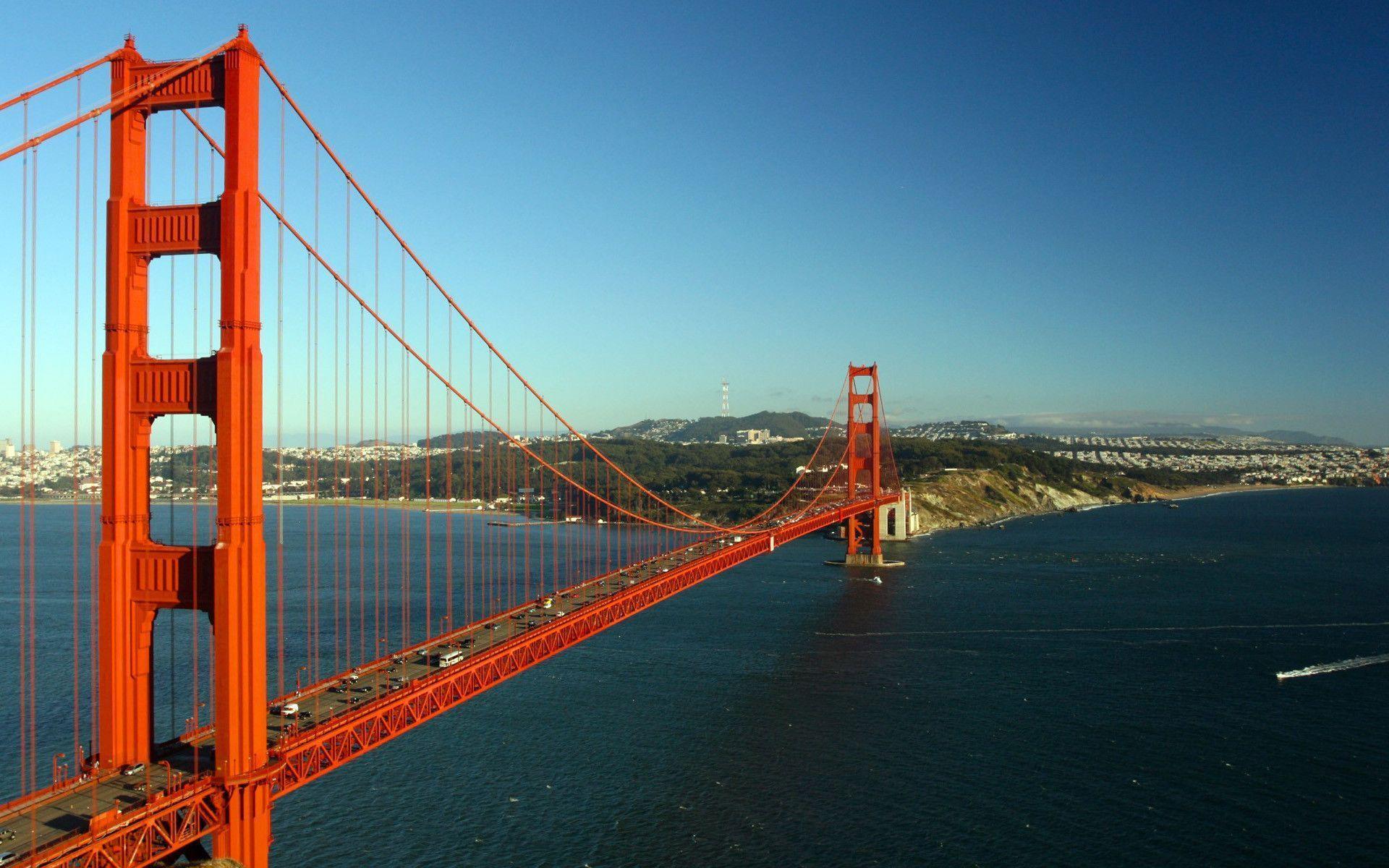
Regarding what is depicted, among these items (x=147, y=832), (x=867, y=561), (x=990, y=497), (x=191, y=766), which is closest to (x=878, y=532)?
(x=867, y=561)

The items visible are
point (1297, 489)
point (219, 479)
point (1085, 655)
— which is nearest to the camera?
point (219, 479)

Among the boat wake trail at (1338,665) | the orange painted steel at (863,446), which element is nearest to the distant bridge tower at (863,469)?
the orange painted steel at (863,446)

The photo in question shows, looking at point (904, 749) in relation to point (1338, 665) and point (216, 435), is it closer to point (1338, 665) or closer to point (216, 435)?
point (1338, 665)

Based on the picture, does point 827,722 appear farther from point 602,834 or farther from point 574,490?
point 574,490

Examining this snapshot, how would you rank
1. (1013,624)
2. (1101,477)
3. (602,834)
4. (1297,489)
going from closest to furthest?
(602,834), (1013,624), (1101,477), (1297,489)

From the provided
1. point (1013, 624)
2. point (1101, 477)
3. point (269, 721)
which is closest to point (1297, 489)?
point (1101, 477)

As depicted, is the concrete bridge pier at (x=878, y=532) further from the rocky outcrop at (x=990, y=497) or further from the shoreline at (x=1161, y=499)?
the rocky outcrop at (x=990, y=497)

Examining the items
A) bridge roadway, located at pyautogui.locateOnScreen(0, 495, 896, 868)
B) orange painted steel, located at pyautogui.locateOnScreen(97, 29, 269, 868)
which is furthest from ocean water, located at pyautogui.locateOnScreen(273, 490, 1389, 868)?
orange painted steel, located at pyautogui.locateOnScreen(97, 29, 269, 868)

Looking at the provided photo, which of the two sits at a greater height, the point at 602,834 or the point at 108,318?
the point at 108,318
